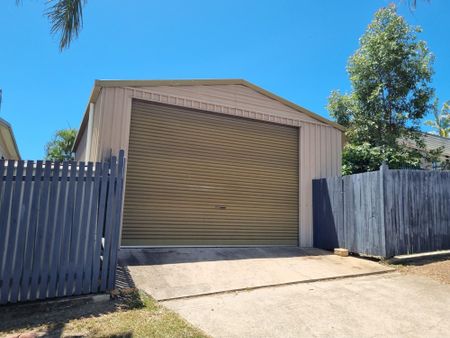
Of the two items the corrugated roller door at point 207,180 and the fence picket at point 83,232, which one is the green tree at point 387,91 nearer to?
the corrugated roller door at point 207,180

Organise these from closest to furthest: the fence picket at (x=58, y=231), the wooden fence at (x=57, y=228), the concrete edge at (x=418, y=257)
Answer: the wooden fence at (x=57, y=228), the fence picket at (x=58, y=231), the concrete edge at (x=418, y=257)

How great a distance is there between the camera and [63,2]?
4738 millimetres

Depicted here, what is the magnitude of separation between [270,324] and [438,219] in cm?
664

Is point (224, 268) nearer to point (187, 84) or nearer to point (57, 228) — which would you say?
point (57, 228)

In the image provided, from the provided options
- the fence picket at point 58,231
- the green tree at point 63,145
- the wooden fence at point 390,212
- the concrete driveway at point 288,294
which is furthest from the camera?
the green tree at point 63,145

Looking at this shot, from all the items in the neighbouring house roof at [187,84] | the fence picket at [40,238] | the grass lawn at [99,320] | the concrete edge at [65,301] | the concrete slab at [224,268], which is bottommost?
the grass lawn at [99,320]

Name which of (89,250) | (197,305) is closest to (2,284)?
(89,250)

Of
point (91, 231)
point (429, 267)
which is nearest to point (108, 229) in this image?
point (91, 231)

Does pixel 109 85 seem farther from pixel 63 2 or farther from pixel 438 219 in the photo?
pixel 438 219

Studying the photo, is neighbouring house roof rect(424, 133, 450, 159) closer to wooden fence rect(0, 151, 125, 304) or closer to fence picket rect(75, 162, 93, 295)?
wooden fence rect(0, 151, 125, 304)

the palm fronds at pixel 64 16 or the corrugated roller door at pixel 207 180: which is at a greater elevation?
the palm fronds at pixel 64 16

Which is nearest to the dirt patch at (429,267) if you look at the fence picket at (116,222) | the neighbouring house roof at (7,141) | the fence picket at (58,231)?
the fence picket at (116,222)

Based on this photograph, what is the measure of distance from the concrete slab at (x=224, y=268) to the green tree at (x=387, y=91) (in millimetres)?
5236

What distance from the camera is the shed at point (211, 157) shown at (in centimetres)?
782
